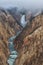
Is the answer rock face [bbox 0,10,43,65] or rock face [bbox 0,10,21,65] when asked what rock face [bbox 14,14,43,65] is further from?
rock face [bbox 0,10,21,65]

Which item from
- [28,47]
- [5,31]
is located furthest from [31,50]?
[5,31]

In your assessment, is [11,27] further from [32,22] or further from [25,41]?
[25,41]

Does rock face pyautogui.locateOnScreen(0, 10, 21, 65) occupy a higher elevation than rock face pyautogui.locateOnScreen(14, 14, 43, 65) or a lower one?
lower

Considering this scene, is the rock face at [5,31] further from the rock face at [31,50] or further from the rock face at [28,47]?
the rock face at [31,50]

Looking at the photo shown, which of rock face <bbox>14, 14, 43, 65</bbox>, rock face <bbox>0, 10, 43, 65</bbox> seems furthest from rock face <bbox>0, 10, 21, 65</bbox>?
rock face <bbox>14, 14, 43, 65</bbox>

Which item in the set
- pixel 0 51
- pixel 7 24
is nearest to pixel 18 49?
pixel 0 51

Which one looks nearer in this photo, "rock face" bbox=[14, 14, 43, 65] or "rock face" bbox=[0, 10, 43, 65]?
"rock face" bbox=[14, 14, 43, 65]

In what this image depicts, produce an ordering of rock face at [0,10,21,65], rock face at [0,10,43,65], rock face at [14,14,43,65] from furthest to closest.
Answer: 1. rock face at [0,10,21,65]
2. rock face at [0,10,43,65]
3. rock face at [14,14,43,65]

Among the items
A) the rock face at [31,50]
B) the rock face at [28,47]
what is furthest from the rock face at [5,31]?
the rock face at [31,50]

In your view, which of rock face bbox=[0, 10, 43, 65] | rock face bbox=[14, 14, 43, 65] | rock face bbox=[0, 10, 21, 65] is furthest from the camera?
rock face bbox=[0, 10, 21, 65]
